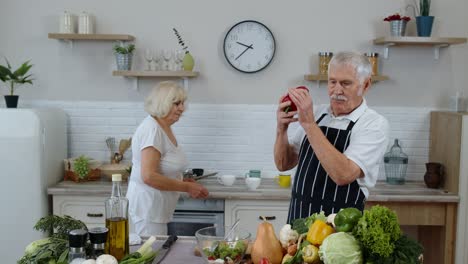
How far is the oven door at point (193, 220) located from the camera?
428cm

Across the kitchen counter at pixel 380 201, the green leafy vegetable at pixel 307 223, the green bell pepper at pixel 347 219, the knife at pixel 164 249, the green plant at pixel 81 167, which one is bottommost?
the kitchen counter at pixel 380 201

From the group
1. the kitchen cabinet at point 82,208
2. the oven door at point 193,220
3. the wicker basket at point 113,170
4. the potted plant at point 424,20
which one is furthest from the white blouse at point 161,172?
the potted plant at point 424,20

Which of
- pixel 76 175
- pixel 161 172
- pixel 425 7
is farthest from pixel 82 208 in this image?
pixel 425 7

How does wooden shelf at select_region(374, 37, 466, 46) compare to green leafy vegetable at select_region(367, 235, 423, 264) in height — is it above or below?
above

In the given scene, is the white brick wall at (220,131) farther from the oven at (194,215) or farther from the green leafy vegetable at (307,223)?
the green leafy vegetable at (307,223)

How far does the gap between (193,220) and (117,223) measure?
2236mm

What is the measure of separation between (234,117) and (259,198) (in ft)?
2.94

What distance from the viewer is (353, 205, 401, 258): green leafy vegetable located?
5.43 feet

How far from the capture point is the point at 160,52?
480cm

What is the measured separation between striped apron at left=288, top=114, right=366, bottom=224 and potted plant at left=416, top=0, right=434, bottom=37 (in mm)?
2246

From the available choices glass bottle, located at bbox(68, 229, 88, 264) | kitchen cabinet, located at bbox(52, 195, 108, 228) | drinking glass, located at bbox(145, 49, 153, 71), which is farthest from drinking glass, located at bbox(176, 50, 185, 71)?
glass bottle, located at bbox(68, 229, 88, 264)

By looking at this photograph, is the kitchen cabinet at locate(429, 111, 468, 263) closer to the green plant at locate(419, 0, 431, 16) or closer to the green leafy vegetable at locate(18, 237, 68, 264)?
the green plant at locate(419, 0, 431, 16)

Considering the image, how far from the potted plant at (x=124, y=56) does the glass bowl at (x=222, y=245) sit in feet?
9.00

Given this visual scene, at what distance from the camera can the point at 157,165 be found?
3.41m
